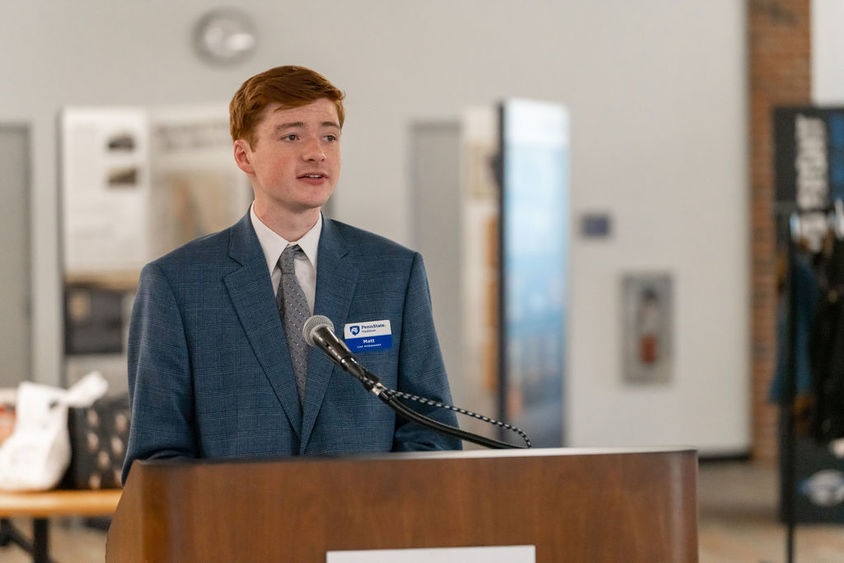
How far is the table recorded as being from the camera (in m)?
3.22

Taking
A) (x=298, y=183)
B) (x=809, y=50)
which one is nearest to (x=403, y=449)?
(x=298, y=183)

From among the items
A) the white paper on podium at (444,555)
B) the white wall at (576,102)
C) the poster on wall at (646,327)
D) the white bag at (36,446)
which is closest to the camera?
the white paper on podium at (444,555)

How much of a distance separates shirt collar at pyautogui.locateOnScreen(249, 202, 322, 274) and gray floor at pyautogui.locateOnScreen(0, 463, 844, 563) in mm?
3285

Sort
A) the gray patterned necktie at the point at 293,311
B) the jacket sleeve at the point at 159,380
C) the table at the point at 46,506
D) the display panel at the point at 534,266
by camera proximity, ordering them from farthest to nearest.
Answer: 1. the display panel at the point at 534,266
2. the table at the point at 46,506
3. the gray patterned necktie at the point at 293,311
4. the jacket sleeve at the point at 159,380

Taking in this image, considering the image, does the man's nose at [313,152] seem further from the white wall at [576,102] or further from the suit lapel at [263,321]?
the white wall at [576,102]

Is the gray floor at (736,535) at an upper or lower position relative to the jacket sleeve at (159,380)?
lower

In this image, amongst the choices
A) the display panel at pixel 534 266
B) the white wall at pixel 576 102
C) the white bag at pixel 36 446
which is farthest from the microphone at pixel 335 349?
the white wall at pixel 576 102

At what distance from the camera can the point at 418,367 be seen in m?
1.66

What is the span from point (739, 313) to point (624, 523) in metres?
6.78

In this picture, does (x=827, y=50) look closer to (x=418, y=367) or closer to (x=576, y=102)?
(x=576, y=102)

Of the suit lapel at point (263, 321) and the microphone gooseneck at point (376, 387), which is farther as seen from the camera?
the suit lapel at point (263, 321)

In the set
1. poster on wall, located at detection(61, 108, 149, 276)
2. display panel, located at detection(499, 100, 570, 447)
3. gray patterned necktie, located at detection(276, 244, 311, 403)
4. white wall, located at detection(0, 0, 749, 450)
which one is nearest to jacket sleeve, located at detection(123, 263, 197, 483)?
gray patterned necktie, located at detection(276, 244, 311, 403)

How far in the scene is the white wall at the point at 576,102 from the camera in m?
6.69

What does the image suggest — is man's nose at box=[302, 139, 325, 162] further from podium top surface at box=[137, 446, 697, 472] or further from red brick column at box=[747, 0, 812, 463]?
red brick column at box=[747, 0, 812, 463]
